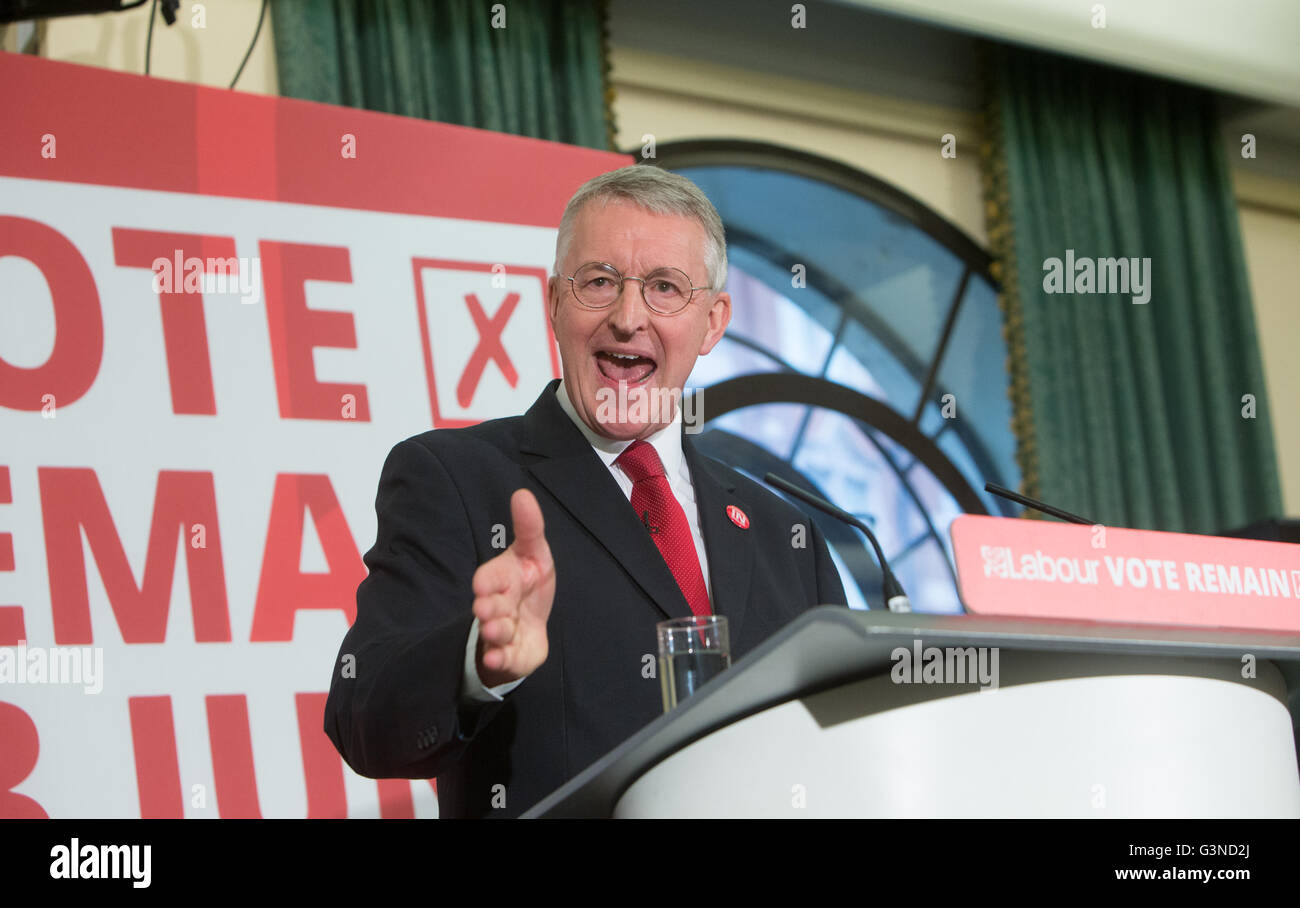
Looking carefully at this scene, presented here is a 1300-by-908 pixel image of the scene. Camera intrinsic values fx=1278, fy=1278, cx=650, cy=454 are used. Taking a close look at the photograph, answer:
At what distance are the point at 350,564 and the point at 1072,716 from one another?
2.00 meters

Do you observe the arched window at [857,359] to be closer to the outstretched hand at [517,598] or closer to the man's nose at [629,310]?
the man's nose at [629,310]

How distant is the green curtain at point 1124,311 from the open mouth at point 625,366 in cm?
300

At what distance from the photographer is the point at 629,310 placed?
1.80m

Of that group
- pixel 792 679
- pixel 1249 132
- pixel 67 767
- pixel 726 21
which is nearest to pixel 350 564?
pixel 67 767

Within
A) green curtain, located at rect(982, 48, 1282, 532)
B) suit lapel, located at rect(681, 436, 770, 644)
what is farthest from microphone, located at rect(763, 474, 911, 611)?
green curtain, located at rect(982, 48, 1282, 532)

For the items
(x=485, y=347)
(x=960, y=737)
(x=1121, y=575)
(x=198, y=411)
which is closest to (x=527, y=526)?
(x=960, y=737)

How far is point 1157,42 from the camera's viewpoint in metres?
4.57

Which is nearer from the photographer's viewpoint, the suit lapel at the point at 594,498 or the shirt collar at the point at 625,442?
the suit lapel at the point at 594,498

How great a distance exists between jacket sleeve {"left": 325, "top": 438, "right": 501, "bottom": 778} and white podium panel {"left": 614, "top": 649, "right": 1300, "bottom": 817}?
10.1 inches

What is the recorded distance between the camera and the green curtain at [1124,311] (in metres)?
4.63

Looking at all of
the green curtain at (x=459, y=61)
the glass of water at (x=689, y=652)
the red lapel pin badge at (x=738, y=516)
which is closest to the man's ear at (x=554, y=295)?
the red lapel pin badge at (x=738, y=516)

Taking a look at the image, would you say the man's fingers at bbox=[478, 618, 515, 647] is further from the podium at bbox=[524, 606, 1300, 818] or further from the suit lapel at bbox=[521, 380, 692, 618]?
the suit lapel at bbox=[521, 380, 692, 618]

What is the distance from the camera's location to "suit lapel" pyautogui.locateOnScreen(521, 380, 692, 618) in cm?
158

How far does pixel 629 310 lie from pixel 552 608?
0.46 metres
